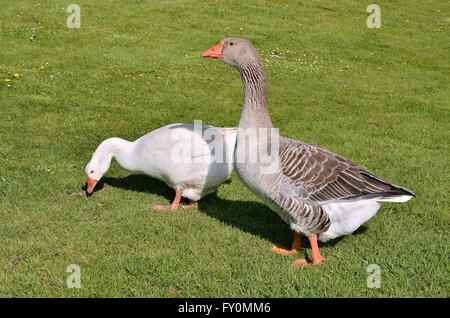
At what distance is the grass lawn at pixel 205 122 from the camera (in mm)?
4582

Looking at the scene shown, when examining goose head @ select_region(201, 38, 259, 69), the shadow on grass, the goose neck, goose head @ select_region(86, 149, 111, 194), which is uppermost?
goose head @ select_region(201, 38, 259, 69)

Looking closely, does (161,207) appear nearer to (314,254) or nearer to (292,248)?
(292,248)

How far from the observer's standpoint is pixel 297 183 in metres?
4.62

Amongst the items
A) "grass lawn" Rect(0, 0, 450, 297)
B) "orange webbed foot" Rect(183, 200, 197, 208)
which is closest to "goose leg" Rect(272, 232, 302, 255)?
"grass lawn" Rect(0, 0, 450, 297)

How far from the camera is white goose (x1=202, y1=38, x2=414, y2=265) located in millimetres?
4582

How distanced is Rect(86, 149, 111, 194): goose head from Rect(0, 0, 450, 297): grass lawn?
29 centimetres

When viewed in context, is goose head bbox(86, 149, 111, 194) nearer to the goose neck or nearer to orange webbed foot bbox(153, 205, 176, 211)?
orange webbed foot bbox(153, 205, 176, 211)

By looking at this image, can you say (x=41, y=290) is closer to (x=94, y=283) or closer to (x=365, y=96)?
(x=94, y=283)

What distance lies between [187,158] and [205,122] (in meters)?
3.97

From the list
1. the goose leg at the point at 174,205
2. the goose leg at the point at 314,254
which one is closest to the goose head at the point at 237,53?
the goose leg at the point at 314,254

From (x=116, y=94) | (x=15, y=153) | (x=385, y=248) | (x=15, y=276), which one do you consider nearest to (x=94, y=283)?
(x=15, y=276)

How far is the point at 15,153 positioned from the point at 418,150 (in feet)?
26.7

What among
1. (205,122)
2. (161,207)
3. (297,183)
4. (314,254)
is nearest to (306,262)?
(314,254)
